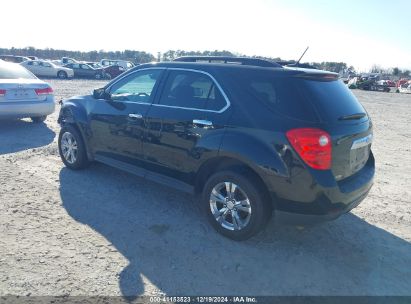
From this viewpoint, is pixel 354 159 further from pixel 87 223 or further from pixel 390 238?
pixel 87 223

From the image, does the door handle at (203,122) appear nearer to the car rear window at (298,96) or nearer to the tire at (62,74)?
the car rear window at (298,96)

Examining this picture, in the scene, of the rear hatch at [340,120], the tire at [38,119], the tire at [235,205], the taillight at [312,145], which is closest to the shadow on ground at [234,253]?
the tire at [235,205]

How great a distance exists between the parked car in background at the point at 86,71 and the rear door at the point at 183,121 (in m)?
30.5

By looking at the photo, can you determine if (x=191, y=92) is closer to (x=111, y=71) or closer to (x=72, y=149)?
(x=72, y=149)

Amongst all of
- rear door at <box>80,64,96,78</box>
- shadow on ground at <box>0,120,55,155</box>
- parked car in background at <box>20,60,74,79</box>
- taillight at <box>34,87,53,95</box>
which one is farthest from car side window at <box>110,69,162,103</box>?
rear door at <box>80,64,96,78</box>

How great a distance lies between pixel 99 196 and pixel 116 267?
5.54 feet

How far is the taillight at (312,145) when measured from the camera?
3.06 m

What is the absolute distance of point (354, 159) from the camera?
11.3 feet

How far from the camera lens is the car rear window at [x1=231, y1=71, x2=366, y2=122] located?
10.4ft

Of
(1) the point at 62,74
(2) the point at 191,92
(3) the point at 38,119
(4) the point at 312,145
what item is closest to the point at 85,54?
(1) the point at 62,74

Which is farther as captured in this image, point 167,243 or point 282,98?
point 167,243

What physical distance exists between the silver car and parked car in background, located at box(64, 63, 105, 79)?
25.2m

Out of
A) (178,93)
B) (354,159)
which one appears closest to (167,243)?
(178,93)

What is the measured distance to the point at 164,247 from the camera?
3492mm
